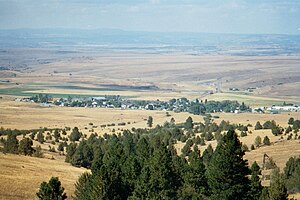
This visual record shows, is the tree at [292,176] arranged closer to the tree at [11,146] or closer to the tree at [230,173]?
the tree at [230,173]

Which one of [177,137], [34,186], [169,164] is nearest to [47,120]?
[177,137]

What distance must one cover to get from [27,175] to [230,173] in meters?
18.8

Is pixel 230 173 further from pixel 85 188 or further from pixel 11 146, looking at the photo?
pixel 11 146

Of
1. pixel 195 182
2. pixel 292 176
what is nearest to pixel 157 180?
pixel 195 182

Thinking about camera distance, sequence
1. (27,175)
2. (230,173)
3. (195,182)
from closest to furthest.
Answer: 1. (230,173)
2. (195,182)
3. (27,175)

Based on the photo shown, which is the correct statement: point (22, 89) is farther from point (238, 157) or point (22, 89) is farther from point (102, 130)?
point (238, 157)

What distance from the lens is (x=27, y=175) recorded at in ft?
144

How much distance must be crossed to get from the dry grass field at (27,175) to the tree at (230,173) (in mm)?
12809

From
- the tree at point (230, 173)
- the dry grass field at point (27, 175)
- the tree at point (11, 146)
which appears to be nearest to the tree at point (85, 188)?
the dry grass field at point (27, 175)

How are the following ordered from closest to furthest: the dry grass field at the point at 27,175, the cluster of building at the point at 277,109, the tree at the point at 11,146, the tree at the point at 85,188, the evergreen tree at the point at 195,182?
the tree at the point at 85,188 < the evergreen tree at the point at 195,182 < the dry grass field at the point at 27,175 < the tree at the point at 11,146 < the cluster of building at the point at 277,109

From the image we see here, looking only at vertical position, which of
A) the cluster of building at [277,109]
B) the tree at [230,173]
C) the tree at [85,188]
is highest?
the tree at [230,173]

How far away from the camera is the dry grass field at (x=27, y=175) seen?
3856 centimetres

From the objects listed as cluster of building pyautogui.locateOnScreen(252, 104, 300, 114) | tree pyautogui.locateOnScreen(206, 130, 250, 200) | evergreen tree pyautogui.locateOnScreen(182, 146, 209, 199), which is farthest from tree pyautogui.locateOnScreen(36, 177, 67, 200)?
cluster of building pyautogui.locateOnScreen(252, 104, 300, 114)

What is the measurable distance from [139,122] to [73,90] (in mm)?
76767
